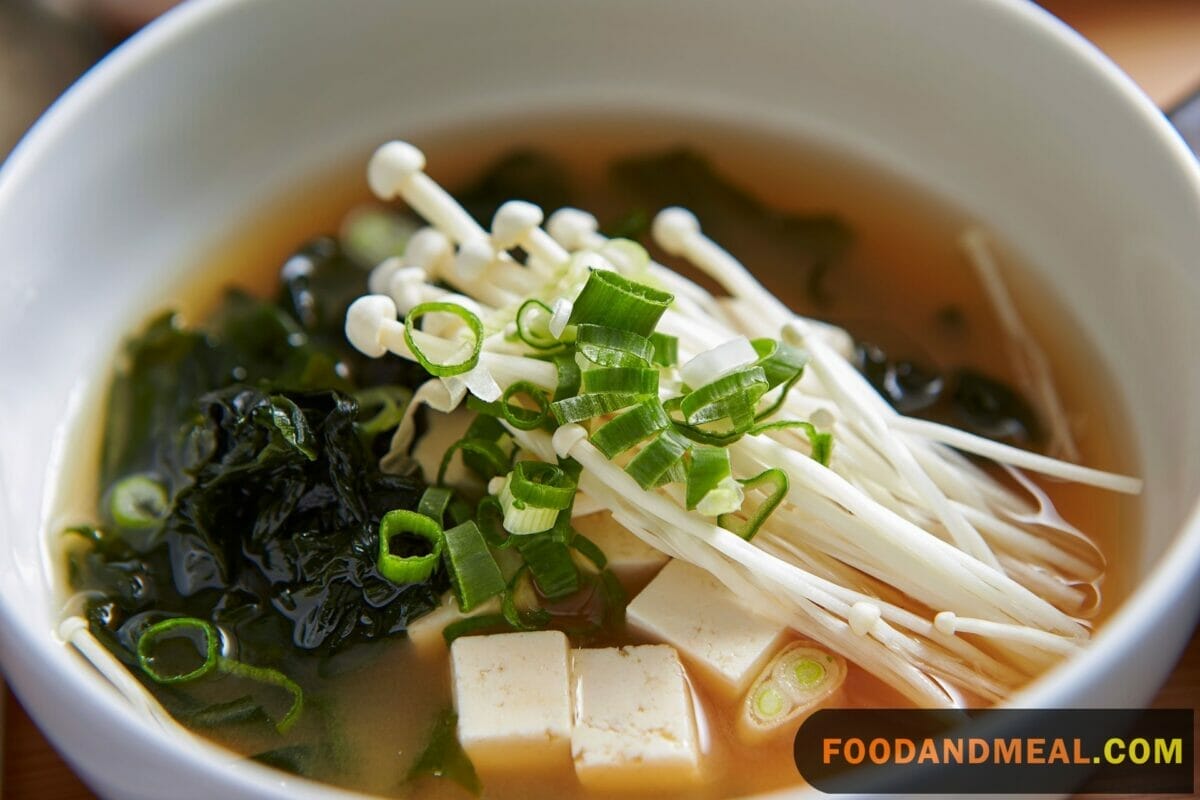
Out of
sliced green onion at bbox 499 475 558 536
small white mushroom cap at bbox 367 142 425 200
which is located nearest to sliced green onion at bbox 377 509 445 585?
sliced green onion at bbox 499 475 558 536

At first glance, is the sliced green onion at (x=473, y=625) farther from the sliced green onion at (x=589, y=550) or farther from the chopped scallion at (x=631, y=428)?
the chopped scallion at (x=631, y=428)

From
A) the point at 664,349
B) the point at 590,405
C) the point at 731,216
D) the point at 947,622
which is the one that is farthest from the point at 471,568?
the point at 731,216

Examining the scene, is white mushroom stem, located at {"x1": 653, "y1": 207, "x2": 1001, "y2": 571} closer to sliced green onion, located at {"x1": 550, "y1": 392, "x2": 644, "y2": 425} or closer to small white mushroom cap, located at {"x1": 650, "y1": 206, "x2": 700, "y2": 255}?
small white mushroom cap, located at {"x1": 650, "y1": 206, "x2": 700, "y2": 255}

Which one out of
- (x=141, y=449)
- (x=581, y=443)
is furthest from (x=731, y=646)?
A: (x=141, y=449)

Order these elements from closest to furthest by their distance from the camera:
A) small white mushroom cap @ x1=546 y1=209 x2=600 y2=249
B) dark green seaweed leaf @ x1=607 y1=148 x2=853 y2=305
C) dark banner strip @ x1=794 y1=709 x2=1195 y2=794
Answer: dark banner strip @ x1=794 y1=709 x2=1195 y2=794, small white mushroom cap @ x1=546 y1=209 x2=600 y2=249, dark green seaweed leaf @ x1=607 y1=148 x2=853 y2=305

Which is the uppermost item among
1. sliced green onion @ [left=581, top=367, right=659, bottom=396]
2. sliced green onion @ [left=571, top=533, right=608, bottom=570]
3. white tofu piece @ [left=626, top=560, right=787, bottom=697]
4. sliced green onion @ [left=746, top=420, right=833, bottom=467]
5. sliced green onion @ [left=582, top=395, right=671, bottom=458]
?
sliced green onion @ [left=581, top=367, right=659, bottom=396]

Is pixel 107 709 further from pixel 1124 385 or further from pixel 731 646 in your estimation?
pixel 1124 385
